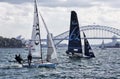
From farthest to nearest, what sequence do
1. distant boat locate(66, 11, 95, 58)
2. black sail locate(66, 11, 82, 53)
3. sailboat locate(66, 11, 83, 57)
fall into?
1. black sail locate(66, 11, 82, 53)
2. sailboat locate(66, 11, 83, 57)
3. distant boat locate(66, 11, 95, 58)

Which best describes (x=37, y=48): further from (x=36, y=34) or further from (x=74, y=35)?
(x=74, y=35)

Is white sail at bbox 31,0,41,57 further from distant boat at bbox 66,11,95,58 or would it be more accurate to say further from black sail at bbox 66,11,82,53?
black sail at bbox 66,11,82,53

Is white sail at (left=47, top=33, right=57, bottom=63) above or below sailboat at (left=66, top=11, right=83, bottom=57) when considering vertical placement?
below

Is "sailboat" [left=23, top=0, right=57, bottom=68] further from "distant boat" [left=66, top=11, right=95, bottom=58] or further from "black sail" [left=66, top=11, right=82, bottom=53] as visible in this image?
"black sail" [left=66, top=11, right=82, bottom=53]

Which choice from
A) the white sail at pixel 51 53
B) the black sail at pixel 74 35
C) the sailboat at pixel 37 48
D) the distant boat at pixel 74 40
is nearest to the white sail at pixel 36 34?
the sailboat at pixel 37 48

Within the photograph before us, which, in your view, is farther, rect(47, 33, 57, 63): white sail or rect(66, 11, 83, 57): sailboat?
rect(66, 11, 83, 57): sailboat

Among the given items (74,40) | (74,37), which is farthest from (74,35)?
(74,37)

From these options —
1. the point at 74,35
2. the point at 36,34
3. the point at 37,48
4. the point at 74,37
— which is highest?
the point at 74,35

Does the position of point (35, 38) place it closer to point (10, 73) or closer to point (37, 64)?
point (37, 64)

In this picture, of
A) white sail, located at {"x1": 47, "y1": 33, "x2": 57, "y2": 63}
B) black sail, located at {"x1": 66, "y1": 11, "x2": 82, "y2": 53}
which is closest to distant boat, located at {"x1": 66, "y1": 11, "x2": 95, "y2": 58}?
black sail, located at {"x1": 66, "y1": 11, "x2": 82, "y2": 53}

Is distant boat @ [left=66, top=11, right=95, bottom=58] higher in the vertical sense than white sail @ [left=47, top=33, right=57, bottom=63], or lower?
higher

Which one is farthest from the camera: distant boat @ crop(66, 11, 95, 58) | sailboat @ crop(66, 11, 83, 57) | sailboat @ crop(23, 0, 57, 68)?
sailboat @ crop(66, 11, 83, 57)

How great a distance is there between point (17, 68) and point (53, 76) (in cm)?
900

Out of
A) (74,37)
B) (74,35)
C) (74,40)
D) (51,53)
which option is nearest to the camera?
(51,53)
